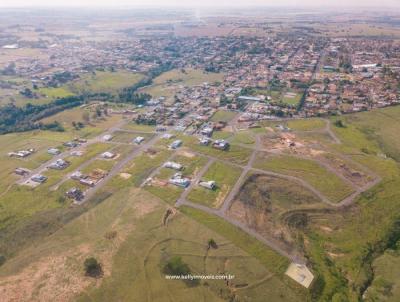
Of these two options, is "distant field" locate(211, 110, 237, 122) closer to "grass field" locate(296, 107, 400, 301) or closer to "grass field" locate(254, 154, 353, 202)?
"grass field" locate(254, 154, 353, 202)

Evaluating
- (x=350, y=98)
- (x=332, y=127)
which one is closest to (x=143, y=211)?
(x=332, y=127)

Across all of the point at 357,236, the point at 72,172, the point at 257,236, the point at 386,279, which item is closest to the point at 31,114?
the point at 72,172

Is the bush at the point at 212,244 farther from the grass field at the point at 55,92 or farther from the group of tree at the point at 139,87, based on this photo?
the grass field at the point at 55,92

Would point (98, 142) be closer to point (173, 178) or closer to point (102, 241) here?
point (173, 178)

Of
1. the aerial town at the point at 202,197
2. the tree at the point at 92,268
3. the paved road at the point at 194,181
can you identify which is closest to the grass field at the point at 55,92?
the aerial town at the point at 202,197

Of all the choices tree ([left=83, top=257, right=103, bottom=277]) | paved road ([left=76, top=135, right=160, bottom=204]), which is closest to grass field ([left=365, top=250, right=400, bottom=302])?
tree ([left=83, top=257, right=103, bottom=277])

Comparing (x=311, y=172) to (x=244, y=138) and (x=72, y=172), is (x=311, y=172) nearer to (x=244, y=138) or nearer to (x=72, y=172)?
(x=244, y=138)
